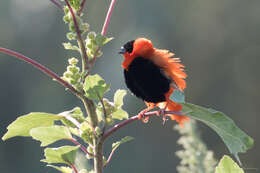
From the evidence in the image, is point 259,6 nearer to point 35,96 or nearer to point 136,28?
point 136,28

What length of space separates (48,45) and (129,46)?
7.74 metres

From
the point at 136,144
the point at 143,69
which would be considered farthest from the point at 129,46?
the point at 136,144

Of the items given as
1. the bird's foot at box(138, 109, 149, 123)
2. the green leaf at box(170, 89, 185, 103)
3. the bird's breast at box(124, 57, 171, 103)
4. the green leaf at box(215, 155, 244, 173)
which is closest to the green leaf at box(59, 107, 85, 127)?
the bird's foot at box(138, 109, 149, 123)

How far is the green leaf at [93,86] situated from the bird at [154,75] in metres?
0.92

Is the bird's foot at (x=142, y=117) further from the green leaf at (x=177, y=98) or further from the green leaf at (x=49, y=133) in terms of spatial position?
the green leaf at (x=49, y=133)

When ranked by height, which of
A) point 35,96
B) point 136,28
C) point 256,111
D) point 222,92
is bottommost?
point 256,111

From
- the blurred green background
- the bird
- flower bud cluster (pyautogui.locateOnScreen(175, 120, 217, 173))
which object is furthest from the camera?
the blurred green background

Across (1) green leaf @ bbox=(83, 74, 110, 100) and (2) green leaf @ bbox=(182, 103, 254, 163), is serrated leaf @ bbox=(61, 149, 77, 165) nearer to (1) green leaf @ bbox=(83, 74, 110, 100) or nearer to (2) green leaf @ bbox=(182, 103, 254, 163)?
(1) green leaf @ bbox=(83, 74, 110, 100)

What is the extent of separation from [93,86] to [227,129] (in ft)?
1.31

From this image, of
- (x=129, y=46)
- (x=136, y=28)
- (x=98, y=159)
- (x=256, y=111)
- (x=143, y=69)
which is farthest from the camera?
(x=256, y=111)

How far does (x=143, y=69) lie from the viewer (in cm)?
242

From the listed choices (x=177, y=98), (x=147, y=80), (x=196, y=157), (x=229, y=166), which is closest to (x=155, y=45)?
(x=147, y=80)

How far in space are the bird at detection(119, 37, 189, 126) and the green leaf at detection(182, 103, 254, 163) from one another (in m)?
0.84

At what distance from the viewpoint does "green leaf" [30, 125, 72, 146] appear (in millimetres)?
1260
